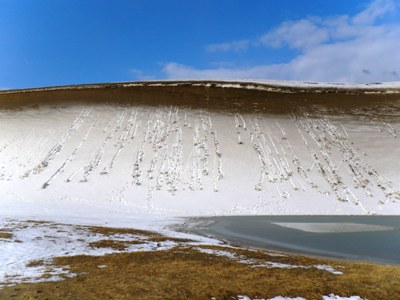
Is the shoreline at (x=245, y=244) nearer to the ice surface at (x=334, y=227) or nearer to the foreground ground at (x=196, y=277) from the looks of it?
the foreground ground at (x=196, y=277)

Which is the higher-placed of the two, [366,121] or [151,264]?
[366,121]

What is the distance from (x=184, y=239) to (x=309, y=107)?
3623cm

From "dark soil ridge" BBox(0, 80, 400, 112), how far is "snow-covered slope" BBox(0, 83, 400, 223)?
1244 millimetres

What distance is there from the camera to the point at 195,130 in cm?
4334

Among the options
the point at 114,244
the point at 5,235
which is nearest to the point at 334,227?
the point at 114,244

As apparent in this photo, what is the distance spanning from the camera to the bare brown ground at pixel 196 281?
29.8 feet

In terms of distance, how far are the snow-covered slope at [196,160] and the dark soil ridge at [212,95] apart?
4.08 ft

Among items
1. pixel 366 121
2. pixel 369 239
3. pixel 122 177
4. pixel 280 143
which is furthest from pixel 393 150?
pixel 122 177

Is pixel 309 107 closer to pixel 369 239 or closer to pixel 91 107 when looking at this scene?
pixel 91 107

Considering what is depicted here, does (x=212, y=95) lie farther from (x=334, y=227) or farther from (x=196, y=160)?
(x=334, y=227)

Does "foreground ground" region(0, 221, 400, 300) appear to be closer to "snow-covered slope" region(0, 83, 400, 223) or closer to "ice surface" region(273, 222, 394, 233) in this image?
"ice surface" region(273, 222, 394, 233)

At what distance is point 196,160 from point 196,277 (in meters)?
27.1

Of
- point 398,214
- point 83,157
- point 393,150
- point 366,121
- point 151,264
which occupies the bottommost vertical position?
point 151,264

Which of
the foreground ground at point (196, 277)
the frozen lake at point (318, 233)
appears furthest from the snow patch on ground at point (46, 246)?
the frozen lake at point (318, 233)
